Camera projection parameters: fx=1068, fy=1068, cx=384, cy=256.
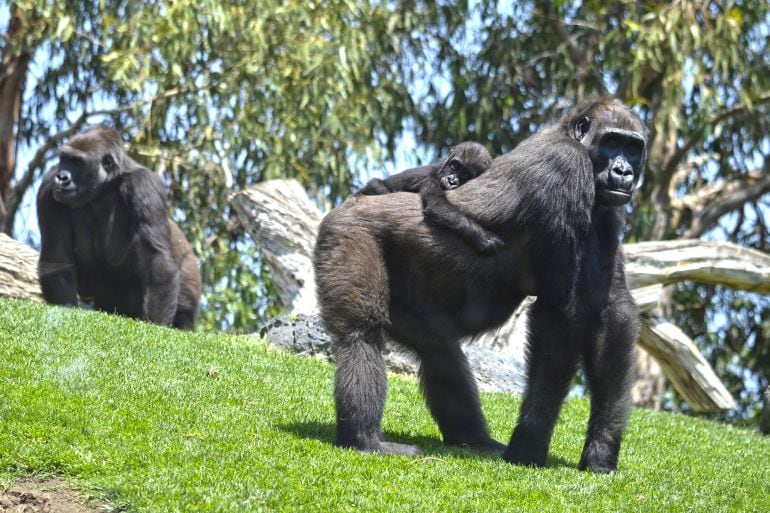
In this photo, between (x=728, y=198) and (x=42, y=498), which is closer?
(x=42, y=498)

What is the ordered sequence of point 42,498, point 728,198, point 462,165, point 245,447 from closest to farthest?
1. point 42,498
2. point 245,447
3. point 462,165
4. point 728,198

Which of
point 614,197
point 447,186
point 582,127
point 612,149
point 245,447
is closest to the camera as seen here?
point 245,447

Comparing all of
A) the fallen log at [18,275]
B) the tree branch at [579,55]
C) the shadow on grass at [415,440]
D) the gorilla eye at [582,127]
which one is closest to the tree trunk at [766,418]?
the shadow on grass at [415,440]

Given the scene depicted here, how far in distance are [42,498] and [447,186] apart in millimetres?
3561

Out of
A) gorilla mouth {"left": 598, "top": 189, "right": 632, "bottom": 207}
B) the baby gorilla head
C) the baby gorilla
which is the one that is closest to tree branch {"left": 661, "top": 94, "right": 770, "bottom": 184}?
the baby gorilla head

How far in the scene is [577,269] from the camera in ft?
22.7

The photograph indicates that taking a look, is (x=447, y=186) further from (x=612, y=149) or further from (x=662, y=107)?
(x=662, y=107)

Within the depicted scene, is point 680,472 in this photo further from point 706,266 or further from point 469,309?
point 706,266

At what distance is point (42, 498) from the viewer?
5.98 metres

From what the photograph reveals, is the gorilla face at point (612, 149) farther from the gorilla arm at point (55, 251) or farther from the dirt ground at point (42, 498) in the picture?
the gorilla arm at point (55, 251)

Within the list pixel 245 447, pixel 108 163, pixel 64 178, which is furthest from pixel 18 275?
pixel 245 447

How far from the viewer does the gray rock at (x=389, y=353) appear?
447 inches

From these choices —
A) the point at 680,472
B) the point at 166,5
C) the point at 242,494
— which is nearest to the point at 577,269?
the point at 680,472

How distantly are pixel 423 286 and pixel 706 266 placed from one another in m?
8.12
